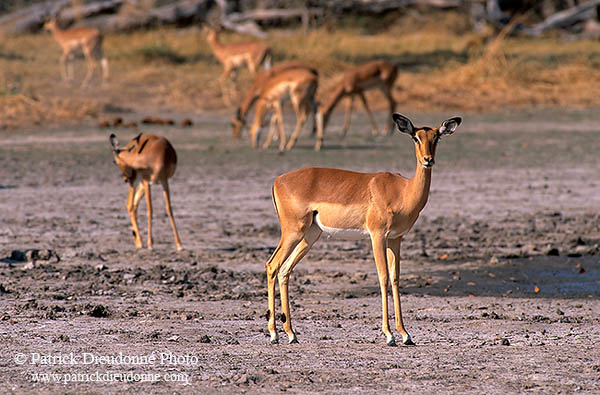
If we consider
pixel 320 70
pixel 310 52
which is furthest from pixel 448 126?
pixel 310 52

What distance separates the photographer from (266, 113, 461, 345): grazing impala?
18.4ft

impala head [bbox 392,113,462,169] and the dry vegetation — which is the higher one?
impala head [bbox 392,113,462,169]

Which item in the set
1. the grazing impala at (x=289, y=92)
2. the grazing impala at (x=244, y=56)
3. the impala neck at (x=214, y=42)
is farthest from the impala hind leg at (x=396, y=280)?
the impala neck at (x=214, y=42)

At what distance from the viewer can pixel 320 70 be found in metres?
25.3

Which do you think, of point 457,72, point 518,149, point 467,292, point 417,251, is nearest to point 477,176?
point 518,149

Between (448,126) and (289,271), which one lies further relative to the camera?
(289,271)

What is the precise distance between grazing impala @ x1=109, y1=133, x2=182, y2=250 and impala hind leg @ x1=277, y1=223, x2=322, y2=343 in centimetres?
359

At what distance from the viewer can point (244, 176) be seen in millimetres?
13703

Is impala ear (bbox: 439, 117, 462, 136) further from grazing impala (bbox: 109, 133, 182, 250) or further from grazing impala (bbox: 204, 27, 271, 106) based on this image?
grazing impala (bbox: 204, 27, 271, 106)

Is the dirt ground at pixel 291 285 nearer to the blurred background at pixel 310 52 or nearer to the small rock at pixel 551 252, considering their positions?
the small rock at pixel 551 252

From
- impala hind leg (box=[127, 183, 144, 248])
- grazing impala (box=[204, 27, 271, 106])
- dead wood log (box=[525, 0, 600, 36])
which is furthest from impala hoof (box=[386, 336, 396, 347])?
dead wood log (box=[525, 0, 600, 36])

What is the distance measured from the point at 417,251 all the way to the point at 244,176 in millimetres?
4837

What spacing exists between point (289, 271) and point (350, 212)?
1.63 feet

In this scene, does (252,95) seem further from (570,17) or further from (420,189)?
(570,17)
